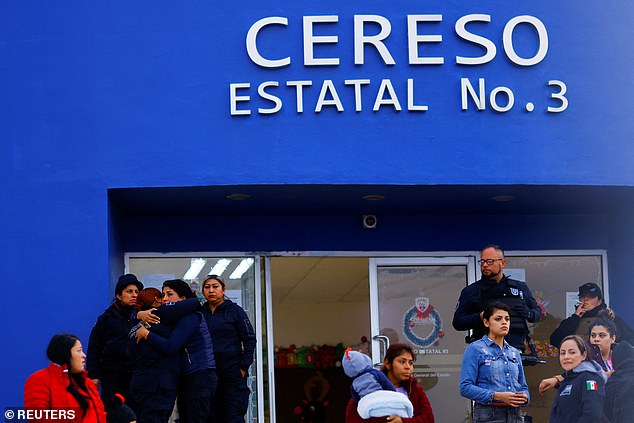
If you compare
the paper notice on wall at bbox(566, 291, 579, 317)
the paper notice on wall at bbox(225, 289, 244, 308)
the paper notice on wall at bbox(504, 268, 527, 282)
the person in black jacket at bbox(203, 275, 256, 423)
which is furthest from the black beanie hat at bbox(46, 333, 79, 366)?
the paper notice on wall at bbox(566, 291, 579, 317)

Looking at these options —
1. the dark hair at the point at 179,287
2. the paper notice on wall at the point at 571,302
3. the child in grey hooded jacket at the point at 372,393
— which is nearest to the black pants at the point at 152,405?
the dark hair at the point at 179,287

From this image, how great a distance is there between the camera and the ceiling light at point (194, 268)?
12.9 meters

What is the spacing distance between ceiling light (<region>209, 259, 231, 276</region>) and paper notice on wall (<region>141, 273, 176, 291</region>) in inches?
18.4

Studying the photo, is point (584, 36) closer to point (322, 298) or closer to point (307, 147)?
point (307, 147)

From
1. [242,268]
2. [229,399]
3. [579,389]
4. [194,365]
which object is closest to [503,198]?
[242,268]

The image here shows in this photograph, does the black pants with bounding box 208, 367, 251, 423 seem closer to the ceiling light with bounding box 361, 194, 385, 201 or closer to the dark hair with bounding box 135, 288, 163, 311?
the dark hair with bounding box 135, 288, 163, 311

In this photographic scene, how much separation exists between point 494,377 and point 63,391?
11.5 ft

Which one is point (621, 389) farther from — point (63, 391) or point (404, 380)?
point (63, 391)

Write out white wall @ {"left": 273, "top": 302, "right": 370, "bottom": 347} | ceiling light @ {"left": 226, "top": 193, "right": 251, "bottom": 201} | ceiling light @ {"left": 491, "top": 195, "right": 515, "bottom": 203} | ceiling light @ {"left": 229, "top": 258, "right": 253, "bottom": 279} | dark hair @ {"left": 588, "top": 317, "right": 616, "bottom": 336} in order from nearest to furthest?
dark hair @ {"left": 588, "top": 317, "right": 616, "bottom": 336} → ceiling light @ {"left": 226, "top": 193, "right": 251, "bottom": 201} → ceiling light @ {"left": 491, "top": 195, "right": 515, "bottom": 203} → ceiling light @ {"left": 229, "top": 258, "right": 253, "bottom": 279} → white wall @ {"left": 273, "top": 302, "right": 370, "bottom": 347}

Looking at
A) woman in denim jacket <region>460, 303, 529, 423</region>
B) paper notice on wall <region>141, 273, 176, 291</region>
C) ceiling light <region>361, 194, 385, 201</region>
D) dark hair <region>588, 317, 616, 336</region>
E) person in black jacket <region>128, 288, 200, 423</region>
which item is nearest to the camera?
woman in denim jacket <region>460, 303, 529, 423</region>

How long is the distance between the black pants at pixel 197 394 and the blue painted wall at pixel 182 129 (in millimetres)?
1349

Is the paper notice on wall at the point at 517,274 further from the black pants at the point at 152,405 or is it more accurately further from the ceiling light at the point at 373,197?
the black pants at the point at 152,405

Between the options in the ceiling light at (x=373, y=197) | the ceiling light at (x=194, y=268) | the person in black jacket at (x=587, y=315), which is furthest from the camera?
the ceiling light at (x=194, y=268)

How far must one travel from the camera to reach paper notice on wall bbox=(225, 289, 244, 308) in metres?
13.0
